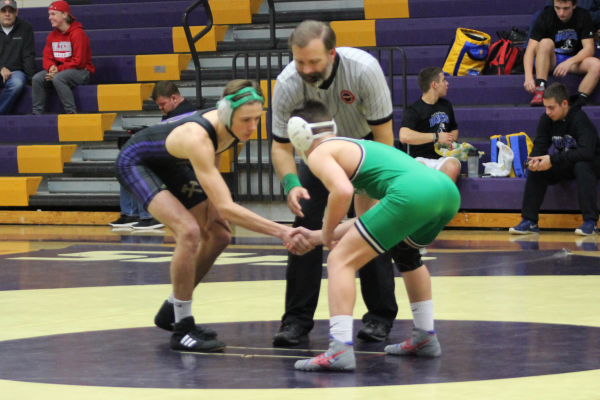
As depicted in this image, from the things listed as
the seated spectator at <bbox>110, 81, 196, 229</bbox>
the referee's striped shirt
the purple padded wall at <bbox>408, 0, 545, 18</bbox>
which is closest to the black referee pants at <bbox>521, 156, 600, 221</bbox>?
the purple padded wall at <bbox>408, 0, 545, 18</bbox>

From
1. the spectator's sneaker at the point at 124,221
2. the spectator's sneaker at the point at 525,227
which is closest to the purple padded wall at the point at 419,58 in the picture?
the spectator's sneaker at the point at 525,227

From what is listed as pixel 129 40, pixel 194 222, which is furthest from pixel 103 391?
pixel 129 40

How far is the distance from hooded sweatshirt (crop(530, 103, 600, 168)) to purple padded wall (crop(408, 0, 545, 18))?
271 cm

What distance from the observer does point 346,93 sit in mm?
3666

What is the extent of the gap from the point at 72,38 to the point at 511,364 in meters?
8.64

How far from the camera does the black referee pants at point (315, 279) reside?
3.78 metres

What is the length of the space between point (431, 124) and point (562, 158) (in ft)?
4.02

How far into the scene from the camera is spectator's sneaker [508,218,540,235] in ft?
26.2

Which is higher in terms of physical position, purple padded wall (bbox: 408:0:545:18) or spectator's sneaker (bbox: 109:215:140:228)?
purple padded wall (bbox: 408:0:545:18)

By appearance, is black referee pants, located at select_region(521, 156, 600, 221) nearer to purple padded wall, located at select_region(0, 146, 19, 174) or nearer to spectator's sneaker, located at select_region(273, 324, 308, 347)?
spectator's sneaker, located at select_region(273, 324, 308, 347)

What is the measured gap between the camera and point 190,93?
10.7 metres

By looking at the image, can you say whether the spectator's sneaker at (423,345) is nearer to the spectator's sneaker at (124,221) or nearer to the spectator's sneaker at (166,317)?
the spectator's sneaker at (166,317)

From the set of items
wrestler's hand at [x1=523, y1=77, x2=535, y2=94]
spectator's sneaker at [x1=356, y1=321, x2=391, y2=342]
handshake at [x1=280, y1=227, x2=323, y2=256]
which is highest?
handshake at [x1=280, y1=227, x2=323, y2=256]

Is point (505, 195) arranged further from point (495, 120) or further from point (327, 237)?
point (327, 237)
